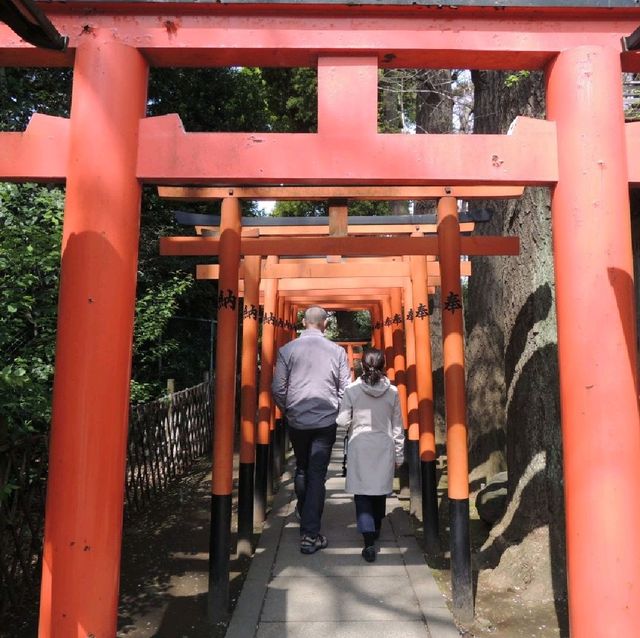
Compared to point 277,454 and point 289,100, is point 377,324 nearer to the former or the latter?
point 277,454

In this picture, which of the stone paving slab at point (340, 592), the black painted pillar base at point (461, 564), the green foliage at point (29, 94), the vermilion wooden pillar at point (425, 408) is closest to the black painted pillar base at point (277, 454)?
the stone paving slab at point (340, 592)

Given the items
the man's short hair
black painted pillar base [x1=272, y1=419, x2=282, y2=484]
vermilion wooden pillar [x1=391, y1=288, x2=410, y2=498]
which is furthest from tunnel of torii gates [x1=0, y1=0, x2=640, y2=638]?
black painted pillar base [x1=272, y1=419, x2=282, y2=484]

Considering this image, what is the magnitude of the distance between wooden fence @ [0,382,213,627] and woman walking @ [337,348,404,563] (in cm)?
206

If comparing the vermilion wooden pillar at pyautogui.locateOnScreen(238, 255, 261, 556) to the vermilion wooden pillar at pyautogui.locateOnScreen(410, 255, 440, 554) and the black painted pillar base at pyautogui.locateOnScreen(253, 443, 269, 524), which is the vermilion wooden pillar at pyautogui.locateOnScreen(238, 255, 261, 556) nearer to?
the black painted pillar base at pyautogui.locateOnScreen(253, 443, 269, 524)

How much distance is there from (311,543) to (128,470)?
87.8 inches

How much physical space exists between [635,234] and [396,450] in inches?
91.3

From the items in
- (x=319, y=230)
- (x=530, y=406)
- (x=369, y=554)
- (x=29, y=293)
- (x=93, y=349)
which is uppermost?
(x=319, y=230)

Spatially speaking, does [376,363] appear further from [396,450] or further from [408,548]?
[408,548]

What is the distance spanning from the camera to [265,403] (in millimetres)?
6148

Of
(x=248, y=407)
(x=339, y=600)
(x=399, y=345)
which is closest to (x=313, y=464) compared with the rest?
(x=248, y=407)

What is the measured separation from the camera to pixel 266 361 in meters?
6.32

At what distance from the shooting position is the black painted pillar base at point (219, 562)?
3.42 metres

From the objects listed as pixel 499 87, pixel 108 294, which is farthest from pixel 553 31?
pixel 499 87

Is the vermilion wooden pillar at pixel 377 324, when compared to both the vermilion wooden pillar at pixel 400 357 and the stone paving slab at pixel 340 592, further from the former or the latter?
the stone paving slab at pixel 340 592
